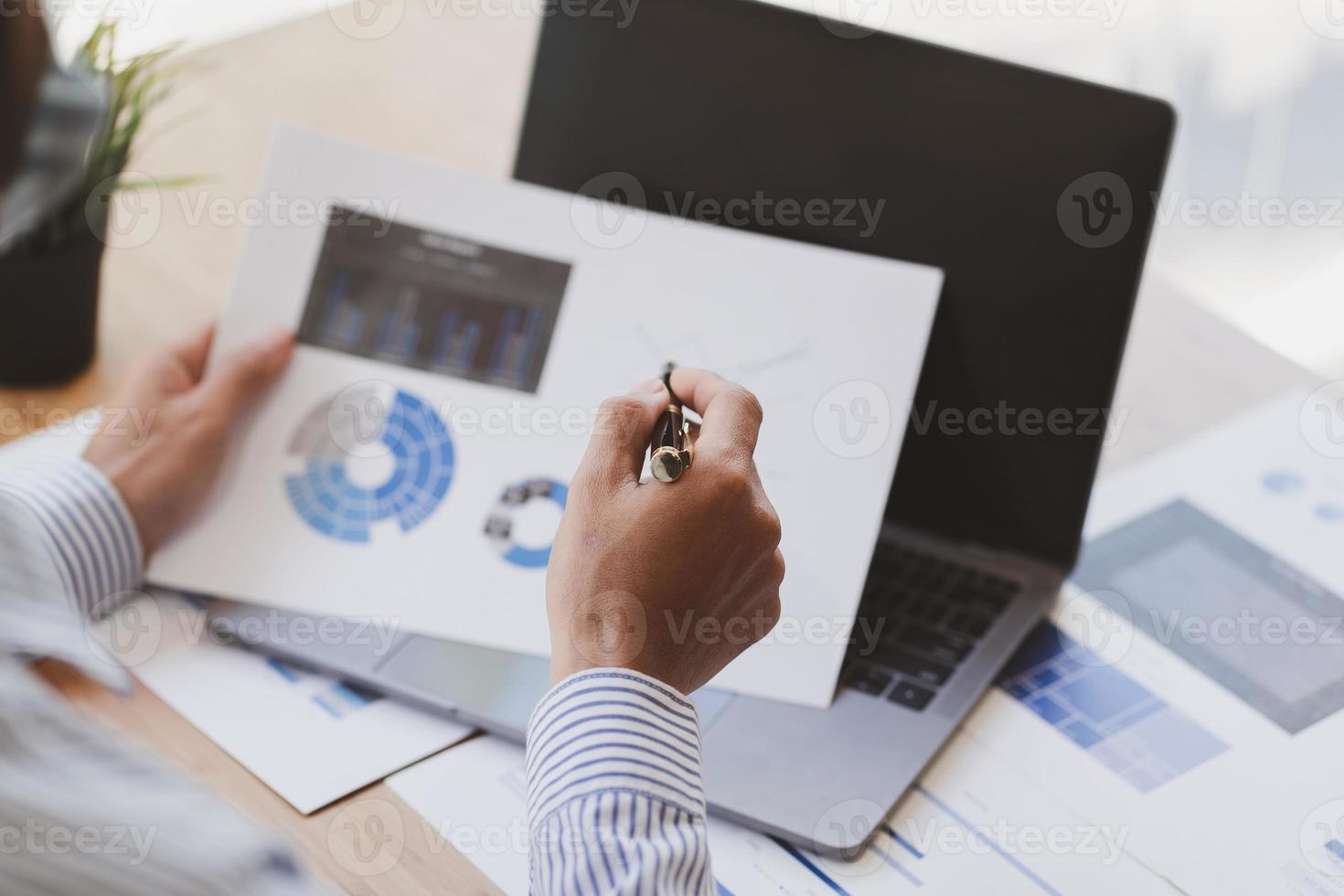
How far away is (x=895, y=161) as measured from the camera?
3.04ft

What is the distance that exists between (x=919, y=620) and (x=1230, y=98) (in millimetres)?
2076

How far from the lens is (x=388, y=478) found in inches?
35.9

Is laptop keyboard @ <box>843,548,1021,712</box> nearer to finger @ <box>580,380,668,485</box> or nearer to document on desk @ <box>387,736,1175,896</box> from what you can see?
document on desk @ <box>387,736,1175,896</box>

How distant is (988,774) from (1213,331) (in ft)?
2.16

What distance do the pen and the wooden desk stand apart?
0.91 ft

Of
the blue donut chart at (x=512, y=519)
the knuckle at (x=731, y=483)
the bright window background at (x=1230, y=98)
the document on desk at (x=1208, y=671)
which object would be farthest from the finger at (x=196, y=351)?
the bright window background at (x=1230, y=98)

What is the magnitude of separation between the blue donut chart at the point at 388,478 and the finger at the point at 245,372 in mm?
46

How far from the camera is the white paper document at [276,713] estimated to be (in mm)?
781

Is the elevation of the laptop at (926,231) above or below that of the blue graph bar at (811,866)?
above

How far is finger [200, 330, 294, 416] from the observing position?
92 centimetres

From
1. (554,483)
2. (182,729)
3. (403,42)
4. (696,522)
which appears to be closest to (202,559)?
(182,729)

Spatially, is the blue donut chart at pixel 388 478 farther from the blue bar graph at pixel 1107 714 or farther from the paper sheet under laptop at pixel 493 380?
the blue bar graph at pixel 1107 714

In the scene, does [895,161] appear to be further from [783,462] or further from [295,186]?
[295,186]

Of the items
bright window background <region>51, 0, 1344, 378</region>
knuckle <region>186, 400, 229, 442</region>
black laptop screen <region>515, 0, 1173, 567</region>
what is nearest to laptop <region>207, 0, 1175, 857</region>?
black laptop screen <region>515, 0, 1173, 567</region>
